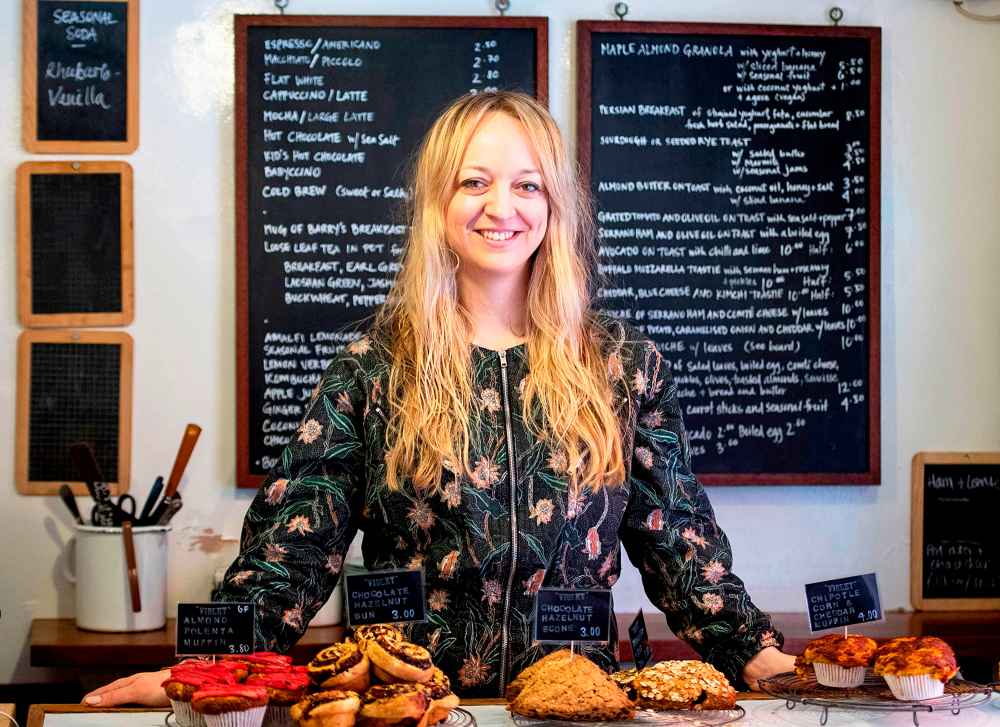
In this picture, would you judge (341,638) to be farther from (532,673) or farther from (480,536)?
(532,673)

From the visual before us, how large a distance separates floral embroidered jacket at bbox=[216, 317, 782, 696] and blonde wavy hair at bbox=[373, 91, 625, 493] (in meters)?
0.02

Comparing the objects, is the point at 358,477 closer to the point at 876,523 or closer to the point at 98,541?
the point at 98,541

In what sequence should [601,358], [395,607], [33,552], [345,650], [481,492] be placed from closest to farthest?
[345,650], [395,607], [481,492], [601,358], [33,552]

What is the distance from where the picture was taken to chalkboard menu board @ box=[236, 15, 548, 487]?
2.80 meters

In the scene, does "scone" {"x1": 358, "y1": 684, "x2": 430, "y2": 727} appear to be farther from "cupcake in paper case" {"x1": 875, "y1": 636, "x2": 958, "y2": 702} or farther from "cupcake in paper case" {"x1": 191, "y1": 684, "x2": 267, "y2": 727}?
"cupcake in paper case" {"x1": 875, "y1": 636, "x2": 958, "y2": 702}

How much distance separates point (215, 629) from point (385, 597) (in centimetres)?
20

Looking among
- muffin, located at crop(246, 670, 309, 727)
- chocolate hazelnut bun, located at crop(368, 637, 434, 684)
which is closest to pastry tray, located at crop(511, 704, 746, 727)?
chocolate hazelnut bun, located at crop(368, 637, 434, 684)

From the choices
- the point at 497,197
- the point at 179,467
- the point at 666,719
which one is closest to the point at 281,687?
the point at 666,719

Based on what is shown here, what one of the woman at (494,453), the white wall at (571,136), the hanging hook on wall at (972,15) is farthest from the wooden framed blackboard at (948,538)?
the woman at (494,453)

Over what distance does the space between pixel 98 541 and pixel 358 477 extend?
1052 mm

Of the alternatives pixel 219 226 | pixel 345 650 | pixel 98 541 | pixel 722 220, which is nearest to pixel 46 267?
pixel 219 226

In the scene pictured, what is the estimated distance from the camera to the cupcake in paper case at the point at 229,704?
1.29 meters

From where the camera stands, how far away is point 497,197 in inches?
69.7

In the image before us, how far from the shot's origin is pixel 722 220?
2.89 m
